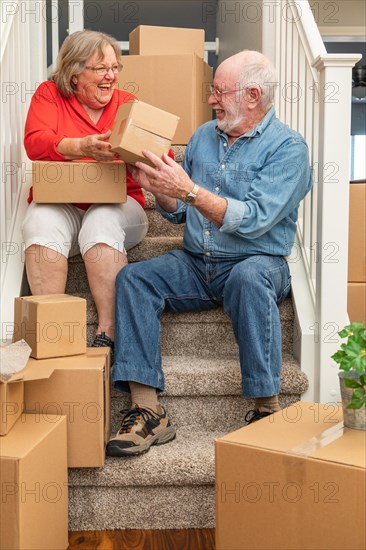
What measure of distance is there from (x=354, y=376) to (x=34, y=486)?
676 millimetres

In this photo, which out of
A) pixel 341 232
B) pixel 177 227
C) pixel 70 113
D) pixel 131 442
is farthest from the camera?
pixel 177 227

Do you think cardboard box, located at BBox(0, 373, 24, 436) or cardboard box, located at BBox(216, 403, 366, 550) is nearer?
cardboard box, located at BBox(216, 403, 366, 550)

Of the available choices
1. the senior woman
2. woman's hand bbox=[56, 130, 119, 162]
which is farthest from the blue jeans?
woman's hand bbox=[56, 130, 119, 162]

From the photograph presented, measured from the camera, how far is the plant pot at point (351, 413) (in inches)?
59.8

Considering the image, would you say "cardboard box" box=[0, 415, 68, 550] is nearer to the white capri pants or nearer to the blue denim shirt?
the white capri pants

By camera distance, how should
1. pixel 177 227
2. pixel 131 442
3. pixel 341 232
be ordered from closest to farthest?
1. pixel 131 442
2. pixel 341 232
3. pixel 177 227

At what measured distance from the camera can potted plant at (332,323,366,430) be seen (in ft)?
4.90

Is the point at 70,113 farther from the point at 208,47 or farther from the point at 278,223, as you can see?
the point at 208,47

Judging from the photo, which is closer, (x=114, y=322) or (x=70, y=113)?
(x=114, y=322)

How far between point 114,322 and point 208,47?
2924 millimetres

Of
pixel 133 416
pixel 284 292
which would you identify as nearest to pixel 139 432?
pixel 133 416

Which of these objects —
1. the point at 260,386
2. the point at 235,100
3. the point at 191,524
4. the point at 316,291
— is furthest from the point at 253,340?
the point at 235,100

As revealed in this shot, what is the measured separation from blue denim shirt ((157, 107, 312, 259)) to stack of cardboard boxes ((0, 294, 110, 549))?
45cm

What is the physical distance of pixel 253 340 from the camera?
1919 mm
